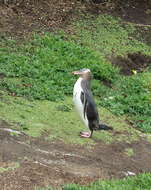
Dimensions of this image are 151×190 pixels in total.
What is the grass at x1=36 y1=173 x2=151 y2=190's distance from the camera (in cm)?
544

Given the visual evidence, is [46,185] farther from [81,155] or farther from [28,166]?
[81,155]

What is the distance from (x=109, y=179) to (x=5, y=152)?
1339 millimetres

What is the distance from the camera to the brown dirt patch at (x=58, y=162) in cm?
553

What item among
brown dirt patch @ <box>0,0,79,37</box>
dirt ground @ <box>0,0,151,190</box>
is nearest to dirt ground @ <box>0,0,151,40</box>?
brown dirt patch @ <box>0,0,79,37</box>

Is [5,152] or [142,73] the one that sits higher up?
[5,152]

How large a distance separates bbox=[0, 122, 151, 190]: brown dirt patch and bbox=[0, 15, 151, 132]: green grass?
170 cm

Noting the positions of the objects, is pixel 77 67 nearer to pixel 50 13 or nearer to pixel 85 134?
pixel 85 134

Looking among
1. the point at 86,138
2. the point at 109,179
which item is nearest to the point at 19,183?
the point at 109,179

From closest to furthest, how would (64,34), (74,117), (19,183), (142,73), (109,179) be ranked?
(19,183), (109,179), (74,117), (142,73), (64,34)

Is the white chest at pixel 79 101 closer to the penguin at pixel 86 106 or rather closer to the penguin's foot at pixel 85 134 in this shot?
the penguin at pixel 86 106

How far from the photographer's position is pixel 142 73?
1155 cm

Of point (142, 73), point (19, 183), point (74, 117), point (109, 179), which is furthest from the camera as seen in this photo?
point (142, 73)

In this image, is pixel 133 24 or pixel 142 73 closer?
pixel 142 73

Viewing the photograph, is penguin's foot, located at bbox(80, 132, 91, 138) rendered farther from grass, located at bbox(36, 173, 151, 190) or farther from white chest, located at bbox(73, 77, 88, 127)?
grass, located at bbox(36, 173, 151, 190)
